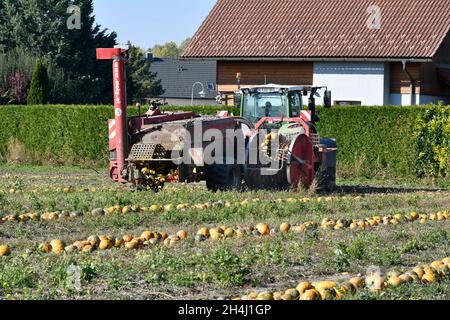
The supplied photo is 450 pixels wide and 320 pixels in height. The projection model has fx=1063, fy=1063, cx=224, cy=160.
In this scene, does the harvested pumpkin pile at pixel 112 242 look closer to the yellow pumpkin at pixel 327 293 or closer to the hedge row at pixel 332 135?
the yellow pumpkin at pixel 327 293

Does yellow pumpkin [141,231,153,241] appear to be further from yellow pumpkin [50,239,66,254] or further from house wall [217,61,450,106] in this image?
house wall [217,61,450,106]

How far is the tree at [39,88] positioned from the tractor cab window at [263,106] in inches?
787

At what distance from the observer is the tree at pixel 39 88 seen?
42.3 meters

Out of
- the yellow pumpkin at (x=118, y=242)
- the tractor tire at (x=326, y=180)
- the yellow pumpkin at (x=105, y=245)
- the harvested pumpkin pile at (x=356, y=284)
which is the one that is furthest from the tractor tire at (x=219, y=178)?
the harvested pumpkin pile at (x=356, y=284)

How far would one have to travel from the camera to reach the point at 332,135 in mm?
31172

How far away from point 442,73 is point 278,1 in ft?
28.4

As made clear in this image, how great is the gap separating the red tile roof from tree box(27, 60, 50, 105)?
19.8ft

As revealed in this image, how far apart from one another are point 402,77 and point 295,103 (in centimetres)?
1834

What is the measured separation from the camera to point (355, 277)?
394 inches

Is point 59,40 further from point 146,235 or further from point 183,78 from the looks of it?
point 146,235

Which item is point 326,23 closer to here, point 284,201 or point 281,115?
point 281,115

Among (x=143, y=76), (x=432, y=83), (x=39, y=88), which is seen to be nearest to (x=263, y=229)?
(x=432, y=83)

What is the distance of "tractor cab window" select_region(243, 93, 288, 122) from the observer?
23.3 m

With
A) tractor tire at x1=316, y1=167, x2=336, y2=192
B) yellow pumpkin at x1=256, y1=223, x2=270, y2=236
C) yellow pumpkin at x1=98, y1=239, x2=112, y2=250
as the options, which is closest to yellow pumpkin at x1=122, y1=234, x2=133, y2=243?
yellow pumpkin at x1=98, y1=239, x2=112, y2=250
